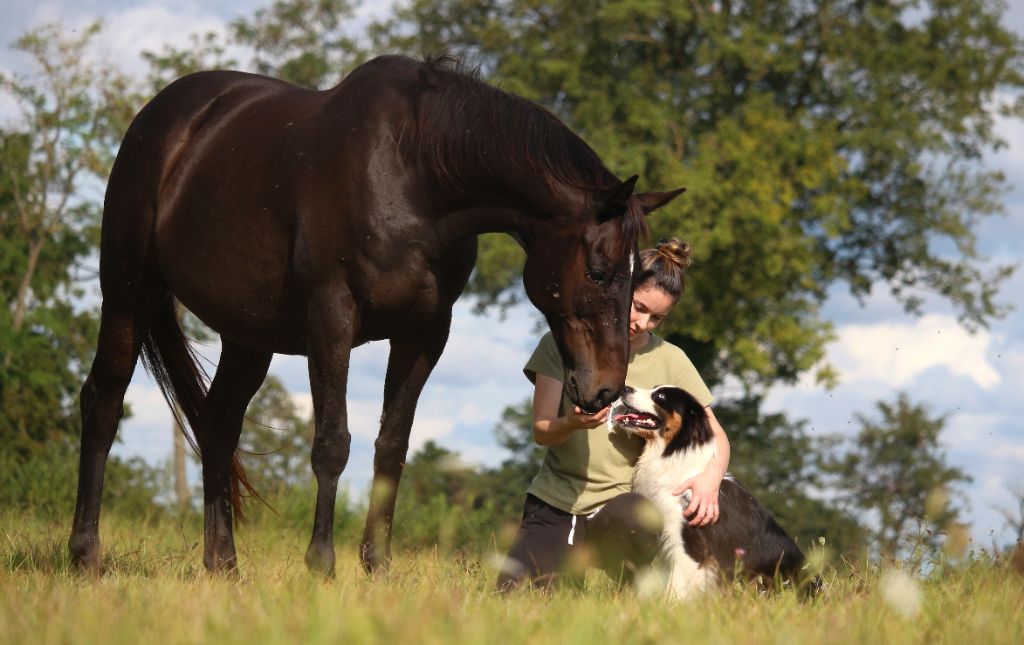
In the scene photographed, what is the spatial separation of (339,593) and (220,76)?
3941 millimetres

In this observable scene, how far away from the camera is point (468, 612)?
3.75m

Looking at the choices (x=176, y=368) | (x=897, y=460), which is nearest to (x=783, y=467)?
(x=897, y=460)

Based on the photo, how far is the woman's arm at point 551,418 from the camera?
16.7ft

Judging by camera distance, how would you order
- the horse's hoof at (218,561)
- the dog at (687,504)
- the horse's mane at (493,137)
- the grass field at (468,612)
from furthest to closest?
the horse's hoof at (218,561), the dog at (687,504), the horse's mane at (493,137), the grass field at (468,612)

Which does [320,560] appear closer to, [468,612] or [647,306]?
[468,612]

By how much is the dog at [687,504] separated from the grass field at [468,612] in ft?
1.08

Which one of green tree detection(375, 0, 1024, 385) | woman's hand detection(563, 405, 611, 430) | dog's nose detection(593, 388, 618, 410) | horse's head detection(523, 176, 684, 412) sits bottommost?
woman's hand detection(563, 405, 611, 430)

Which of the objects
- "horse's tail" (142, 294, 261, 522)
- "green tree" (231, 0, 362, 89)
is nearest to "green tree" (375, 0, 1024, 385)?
"green tree" (231, 0, 362, 89)

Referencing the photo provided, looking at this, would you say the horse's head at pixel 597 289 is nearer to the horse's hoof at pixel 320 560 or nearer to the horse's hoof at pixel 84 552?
the horse's hoof at pixel 320 560

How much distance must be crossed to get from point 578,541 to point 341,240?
1843 mm

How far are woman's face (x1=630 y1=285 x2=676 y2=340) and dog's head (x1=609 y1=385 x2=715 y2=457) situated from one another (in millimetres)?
312

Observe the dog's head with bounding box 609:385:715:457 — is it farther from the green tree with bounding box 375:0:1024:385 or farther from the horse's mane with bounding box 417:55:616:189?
the green tree with bounding box 375:0:1024:385

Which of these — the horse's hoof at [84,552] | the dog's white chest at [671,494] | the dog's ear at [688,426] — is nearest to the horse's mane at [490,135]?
the dog's ear at [688,426]

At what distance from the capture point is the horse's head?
189 inches
